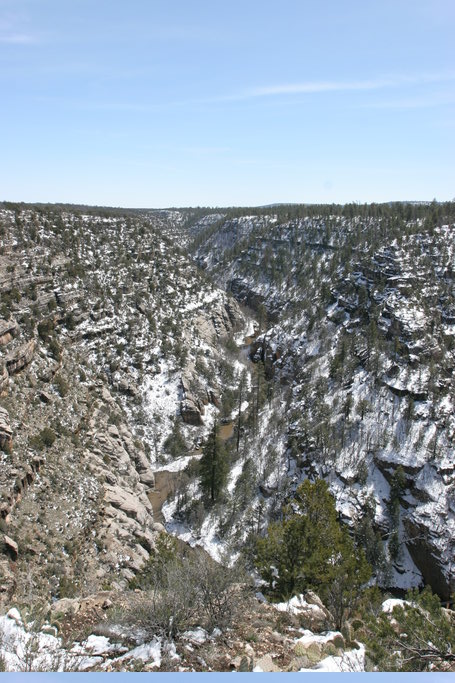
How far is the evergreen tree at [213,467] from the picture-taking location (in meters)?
38.6

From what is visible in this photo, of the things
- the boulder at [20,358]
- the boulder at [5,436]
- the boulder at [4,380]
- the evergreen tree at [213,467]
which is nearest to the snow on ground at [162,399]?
the evergreen tree at [213,467]

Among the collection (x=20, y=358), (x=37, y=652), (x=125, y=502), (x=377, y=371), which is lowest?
(x=125, y=502)

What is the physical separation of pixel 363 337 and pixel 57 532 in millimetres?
44934

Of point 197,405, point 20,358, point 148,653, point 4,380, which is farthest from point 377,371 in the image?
point 148,653

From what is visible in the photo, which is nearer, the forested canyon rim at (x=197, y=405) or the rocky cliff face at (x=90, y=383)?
the rocky cliff face at (x=90, y=383)

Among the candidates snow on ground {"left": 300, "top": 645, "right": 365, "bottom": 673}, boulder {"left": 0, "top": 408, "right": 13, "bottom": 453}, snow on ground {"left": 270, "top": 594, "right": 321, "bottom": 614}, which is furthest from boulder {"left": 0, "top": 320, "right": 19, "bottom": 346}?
snow on ground {"left": 300, "top": 645, "right": 365, "bottom": 673}

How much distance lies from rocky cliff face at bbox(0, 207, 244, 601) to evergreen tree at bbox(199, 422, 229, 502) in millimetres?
4989

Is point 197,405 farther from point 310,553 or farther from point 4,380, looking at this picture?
point 310,553

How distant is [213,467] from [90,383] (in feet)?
43.0

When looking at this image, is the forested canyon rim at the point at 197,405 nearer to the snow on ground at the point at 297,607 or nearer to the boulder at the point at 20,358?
the boulder at the point at 20,358

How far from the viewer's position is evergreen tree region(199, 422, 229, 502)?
3856cm

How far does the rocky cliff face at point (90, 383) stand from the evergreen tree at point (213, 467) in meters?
4.99

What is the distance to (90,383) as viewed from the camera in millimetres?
38250

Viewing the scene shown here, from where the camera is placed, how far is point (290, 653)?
802 cm
